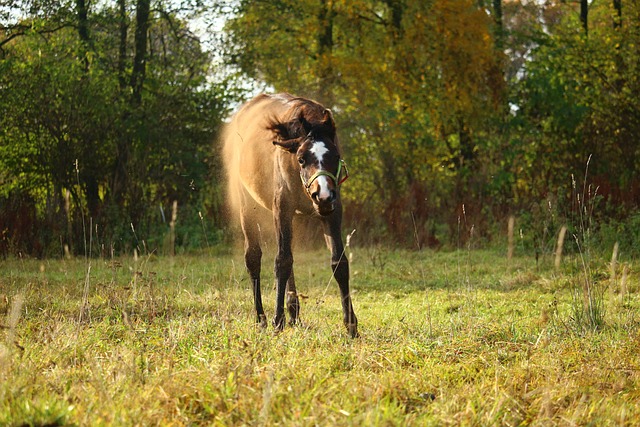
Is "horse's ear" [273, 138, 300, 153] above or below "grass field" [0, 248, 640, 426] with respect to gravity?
above

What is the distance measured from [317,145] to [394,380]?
2012 mm

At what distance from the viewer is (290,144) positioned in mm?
5609

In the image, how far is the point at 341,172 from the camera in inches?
223

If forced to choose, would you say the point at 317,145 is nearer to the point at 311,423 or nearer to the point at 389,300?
the point at 311,423

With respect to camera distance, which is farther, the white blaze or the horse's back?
the horse's back

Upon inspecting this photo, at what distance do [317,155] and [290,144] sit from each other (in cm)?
43

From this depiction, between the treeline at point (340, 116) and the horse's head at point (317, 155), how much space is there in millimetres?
6604

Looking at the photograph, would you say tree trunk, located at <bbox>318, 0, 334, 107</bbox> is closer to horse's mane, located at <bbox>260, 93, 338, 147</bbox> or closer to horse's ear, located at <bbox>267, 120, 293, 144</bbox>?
horse's mane, located at <bbox>260, 93, 338, 147</bbox>

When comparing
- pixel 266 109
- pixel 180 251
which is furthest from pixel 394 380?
pixel 180 251

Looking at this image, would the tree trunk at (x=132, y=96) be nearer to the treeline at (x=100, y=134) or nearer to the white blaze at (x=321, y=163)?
the treeline at (x=100, y=134)

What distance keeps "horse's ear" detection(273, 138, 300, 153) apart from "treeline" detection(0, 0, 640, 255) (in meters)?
6.68

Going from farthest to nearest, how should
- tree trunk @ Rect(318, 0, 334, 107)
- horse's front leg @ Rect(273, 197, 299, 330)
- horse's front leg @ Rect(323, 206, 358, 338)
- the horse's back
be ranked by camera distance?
1. tree trunk @ Rect(318, 0, 334, 107)
2. the horse's back
3. horse's front leg @ Rect(273, 197, 299, 330)
4. horse's front leg @ Rect(323, 206, 358, 338)

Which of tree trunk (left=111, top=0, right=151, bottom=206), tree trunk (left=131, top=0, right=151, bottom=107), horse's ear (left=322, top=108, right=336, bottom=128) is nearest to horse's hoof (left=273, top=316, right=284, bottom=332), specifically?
horse's ear (left=322, top=108, right=336, bottom=128)

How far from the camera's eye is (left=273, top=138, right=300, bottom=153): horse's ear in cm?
557
